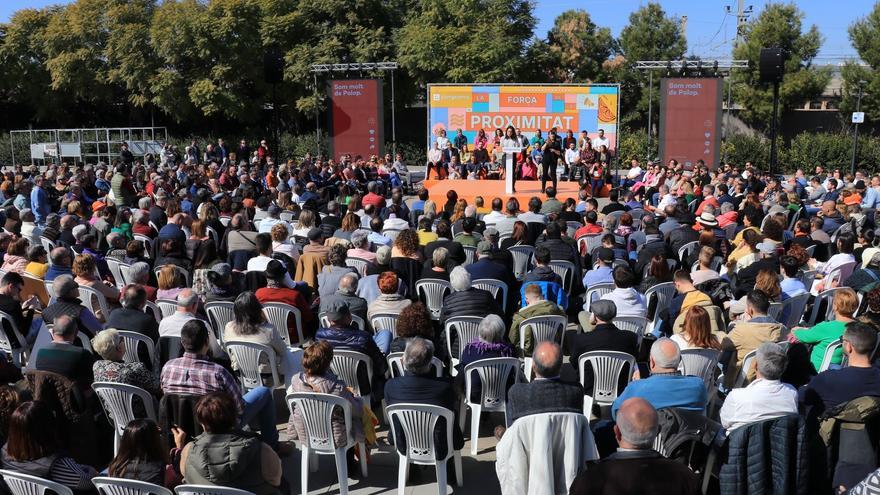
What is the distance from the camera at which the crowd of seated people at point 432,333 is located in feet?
12.1

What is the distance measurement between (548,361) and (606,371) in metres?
1.45

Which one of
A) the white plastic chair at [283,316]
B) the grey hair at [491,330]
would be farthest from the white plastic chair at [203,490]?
the white plastic chair at [283,316]

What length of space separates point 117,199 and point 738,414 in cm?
1131

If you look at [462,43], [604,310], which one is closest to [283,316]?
[604,310]

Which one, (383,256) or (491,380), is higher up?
(383,256)

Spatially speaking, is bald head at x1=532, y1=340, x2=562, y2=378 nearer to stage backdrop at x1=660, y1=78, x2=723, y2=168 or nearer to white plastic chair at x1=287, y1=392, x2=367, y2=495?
white plastic chair at x1=287, y1=392, x2=367, y2=495

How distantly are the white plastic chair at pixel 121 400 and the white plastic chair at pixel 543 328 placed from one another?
2.56 metres

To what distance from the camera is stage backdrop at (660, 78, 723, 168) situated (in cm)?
2078

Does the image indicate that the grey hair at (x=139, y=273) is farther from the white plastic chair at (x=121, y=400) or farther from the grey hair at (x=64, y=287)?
the white plastic chair at (x=121, y=400)

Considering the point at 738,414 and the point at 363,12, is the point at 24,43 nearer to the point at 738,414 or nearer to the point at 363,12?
the point at 363,12

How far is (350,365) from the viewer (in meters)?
5.17

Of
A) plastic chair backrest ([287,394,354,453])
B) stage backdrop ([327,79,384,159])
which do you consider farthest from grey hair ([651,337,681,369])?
stage backdrop ([327,79,384,159])

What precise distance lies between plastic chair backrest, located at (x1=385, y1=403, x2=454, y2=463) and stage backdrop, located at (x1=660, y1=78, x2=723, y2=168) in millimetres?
17973

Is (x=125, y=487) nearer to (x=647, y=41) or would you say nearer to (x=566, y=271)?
(x=566, y=271)
